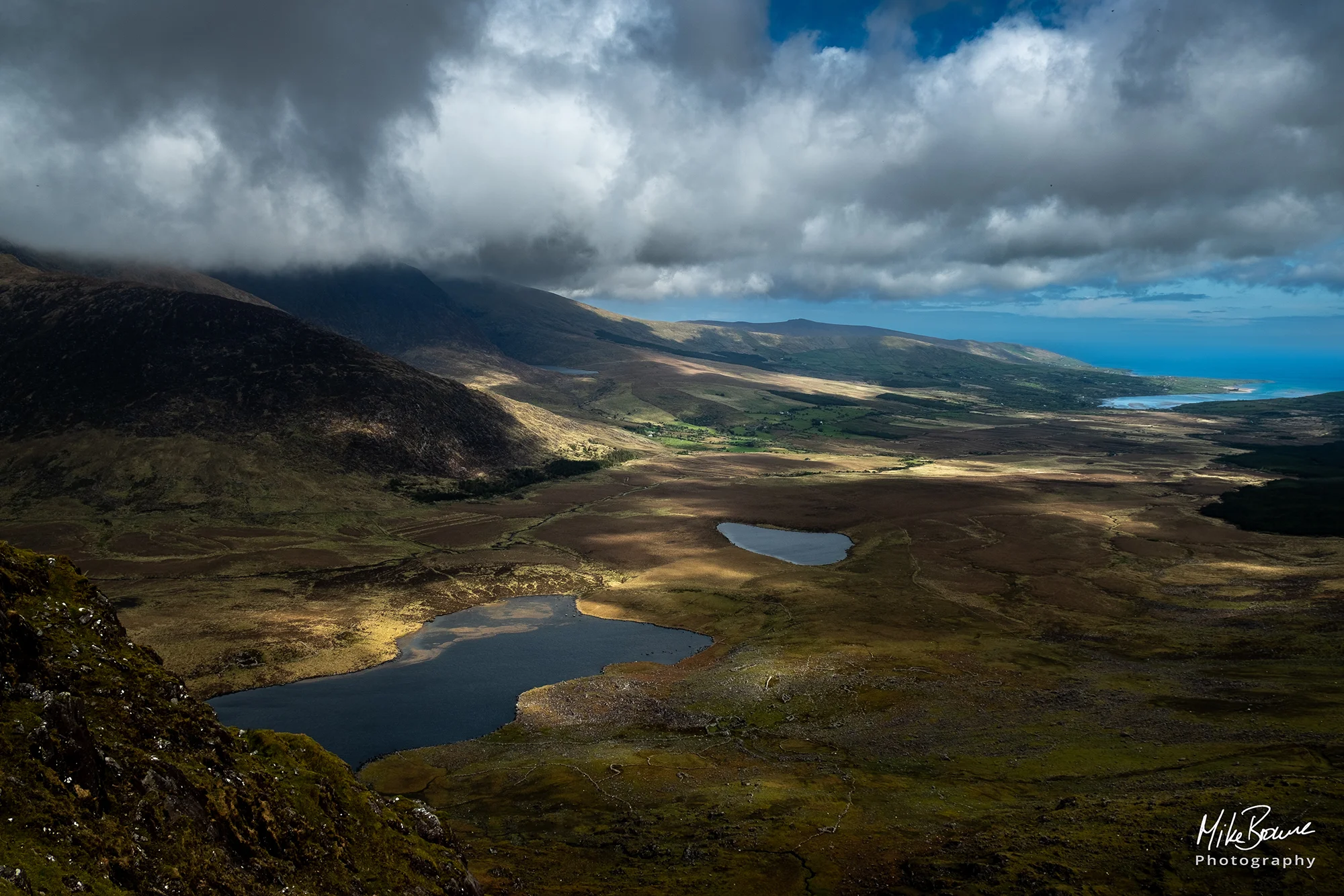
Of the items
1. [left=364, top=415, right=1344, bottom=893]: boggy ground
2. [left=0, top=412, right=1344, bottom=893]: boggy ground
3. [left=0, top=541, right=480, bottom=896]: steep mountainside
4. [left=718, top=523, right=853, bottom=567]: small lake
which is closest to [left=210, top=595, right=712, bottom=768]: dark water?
[left=0, top=412, right=1344, bottom=893]: boggy ground

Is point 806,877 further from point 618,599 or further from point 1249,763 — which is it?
point 618,599

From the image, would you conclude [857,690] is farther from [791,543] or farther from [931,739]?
[791,543]

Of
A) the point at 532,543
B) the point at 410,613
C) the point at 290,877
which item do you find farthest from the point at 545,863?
the point at 532,543

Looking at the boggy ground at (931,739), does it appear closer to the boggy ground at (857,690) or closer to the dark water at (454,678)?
the boggy ground at (857,690)

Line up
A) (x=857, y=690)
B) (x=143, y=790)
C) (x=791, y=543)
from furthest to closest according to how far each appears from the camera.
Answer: (x=791, y=543) → (x=857, y=690) → (x=143, y=790)

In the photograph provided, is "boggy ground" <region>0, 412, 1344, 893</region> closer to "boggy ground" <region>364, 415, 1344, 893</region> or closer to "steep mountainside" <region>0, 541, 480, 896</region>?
"boggy ground" <region>364, 415, 1344, 893</region>
